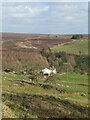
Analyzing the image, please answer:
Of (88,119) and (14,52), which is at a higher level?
(14,52)

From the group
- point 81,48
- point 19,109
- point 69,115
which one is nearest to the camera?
point 19,109

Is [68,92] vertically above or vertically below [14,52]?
below

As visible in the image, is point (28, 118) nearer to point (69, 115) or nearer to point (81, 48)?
point (69, 115)

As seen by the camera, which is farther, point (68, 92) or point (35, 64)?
point (35, 64)

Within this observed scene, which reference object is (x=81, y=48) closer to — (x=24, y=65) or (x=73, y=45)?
(x=73, y=45)

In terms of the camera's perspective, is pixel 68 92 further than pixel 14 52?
No

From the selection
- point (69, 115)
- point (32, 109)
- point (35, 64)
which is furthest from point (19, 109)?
point (35, 64)

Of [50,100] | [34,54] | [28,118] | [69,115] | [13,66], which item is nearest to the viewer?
[28,118]

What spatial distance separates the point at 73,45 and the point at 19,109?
58337mm

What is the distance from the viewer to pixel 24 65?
1897 inches

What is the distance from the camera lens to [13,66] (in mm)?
46219

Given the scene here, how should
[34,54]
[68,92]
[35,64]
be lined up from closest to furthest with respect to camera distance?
[68,92]
[35,64]
[34,54]

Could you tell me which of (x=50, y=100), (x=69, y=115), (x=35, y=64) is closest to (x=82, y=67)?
(x=35, y=64)

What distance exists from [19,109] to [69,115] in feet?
11.2
